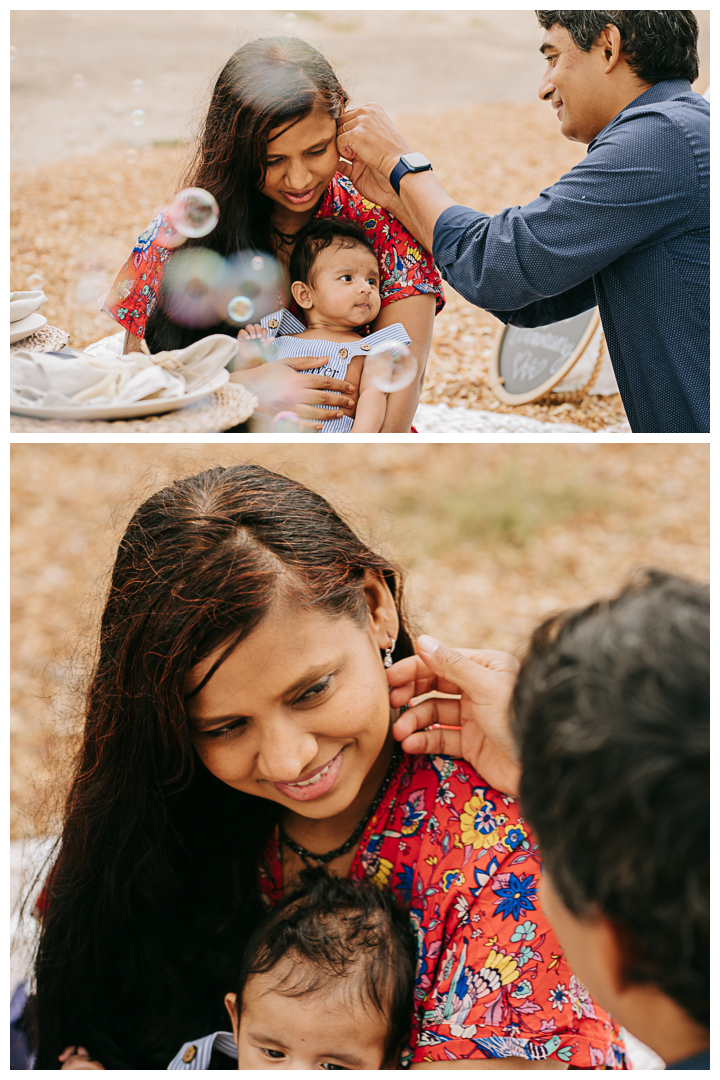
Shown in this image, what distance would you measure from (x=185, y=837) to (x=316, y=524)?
26.2 inches

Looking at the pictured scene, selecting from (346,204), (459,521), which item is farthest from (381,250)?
(459,521)

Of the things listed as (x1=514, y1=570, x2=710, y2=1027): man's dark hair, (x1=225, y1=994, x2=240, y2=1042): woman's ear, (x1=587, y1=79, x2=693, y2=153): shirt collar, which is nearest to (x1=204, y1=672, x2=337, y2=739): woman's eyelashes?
(x1=225, y1=994, x2=240, y2=1042): woman's ear

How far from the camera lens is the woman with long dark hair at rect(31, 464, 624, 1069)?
4.30 feet

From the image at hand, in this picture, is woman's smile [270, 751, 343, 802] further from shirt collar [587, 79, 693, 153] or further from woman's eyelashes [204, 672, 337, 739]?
shirt collar [587, 79, 693, 153]

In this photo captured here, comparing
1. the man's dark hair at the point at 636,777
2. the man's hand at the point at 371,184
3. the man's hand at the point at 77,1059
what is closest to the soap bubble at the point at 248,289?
the man's hand at the point at 371,184

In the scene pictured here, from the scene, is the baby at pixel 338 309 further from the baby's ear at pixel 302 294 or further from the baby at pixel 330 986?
the baby at pixel 330 986

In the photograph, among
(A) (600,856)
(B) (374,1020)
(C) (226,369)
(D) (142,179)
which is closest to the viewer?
(A) (600,856)

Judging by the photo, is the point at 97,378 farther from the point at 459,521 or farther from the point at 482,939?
the point at 459,521

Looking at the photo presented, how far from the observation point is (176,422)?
168 cm

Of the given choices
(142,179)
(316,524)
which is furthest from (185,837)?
(142,179)

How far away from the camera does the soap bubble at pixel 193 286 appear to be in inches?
76.8

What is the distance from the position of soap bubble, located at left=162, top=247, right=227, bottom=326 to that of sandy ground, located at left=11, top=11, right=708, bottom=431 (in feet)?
8.08

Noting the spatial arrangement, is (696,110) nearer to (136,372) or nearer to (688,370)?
(688,370)
